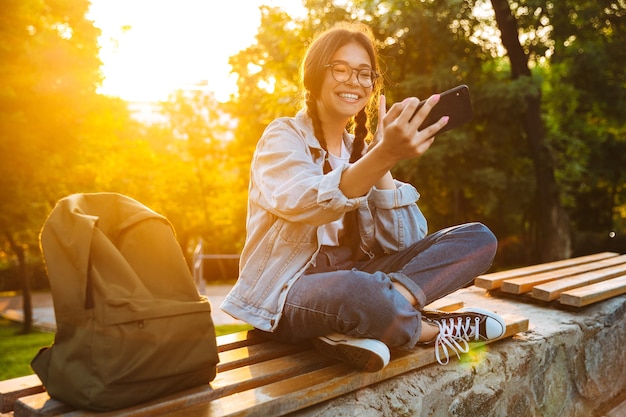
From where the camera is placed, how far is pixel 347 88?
2.71 meters

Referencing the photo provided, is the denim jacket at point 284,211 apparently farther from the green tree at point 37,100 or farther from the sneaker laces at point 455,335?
the green tree at point 37,100

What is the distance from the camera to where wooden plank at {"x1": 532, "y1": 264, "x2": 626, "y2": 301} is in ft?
12.2

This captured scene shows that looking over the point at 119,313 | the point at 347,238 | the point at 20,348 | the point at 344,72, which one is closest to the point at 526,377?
the point at 347,238

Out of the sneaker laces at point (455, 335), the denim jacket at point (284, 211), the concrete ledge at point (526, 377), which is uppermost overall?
the denim jacket at point (284, 211)

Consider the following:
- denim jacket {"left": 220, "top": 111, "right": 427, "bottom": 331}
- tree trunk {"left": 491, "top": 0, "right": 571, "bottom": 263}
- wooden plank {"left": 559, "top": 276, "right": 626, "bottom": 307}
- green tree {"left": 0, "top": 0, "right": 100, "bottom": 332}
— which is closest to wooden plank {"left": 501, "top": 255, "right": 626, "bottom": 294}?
wooden plank {"left": 559, "top": 276, "right": 626, "bottom": 307}

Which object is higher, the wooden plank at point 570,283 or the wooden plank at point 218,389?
the wooden plank at point 218,389

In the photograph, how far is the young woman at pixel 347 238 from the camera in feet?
7.23

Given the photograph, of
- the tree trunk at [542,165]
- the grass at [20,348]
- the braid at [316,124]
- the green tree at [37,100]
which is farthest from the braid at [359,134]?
the tree trunk at [542,165]

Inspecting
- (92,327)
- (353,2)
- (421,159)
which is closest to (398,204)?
(92,327)

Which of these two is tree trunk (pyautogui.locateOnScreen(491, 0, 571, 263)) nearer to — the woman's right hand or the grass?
the grass

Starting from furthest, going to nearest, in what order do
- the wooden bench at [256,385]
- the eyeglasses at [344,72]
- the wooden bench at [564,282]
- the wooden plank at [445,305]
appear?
the wooden bench at [564,282], the wooden plank at [445,305], the eyeglasses at [344,72], the wooden bench at [256,385]

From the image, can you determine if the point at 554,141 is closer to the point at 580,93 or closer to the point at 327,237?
the point at 580,93

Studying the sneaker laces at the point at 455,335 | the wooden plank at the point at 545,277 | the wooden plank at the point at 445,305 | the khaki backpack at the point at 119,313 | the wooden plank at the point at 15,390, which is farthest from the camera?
the wooden plank at the point at 545,277

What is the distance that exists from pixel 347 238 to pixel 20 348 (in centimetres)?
930
